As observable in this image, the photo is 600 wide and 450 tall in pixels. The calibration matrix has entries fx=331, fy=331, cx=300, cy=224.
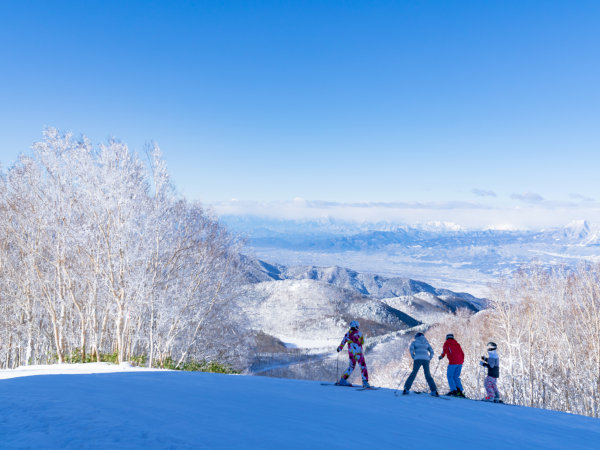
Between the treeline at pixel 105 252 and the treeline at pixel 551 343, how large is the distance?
25533 millimetres

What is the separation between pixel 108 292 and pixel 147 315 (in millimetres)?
3231

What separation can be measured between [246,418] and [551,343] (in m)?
35.0

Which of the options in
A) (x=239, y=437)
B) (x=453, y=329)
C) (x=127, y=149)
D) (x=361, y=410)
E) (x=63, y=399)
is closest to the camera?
(x=239, y=437)

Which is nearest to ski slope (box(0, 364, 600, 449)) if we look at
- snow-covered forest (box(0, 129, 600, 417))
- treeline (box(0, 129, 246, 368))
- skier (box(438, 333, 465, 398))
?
skier (box(438, 333, 465, 398))

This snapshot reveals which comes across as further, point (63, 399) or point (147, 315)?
point (147, 315)

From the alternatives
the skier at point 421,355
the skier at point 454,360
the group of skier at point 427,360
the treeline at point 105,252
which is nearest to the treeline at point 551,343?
the group of skier at point 427,360

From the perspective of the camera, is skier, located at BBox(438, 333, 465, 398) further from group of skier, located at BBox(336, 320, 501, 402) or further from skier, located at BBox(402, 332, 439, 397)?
skier, located at BBox(402, 332, 439, 397)

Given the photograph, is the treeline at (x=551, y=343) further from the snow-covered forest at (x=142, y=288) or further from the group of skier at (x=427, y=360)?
the group of skier at (x=427, y=360)

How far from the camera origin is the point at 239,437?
5594 mm

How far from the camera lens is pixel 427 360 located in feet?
35.6

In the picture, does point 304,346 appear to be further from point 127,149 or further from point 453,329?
point 127,149

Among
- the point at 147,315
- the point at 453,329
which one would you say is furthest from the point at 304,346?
the point at 147,315

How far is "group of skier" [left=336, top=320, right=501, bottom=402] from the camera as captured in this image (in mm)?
10852

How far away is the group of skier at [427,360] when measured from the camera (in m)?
10.9
